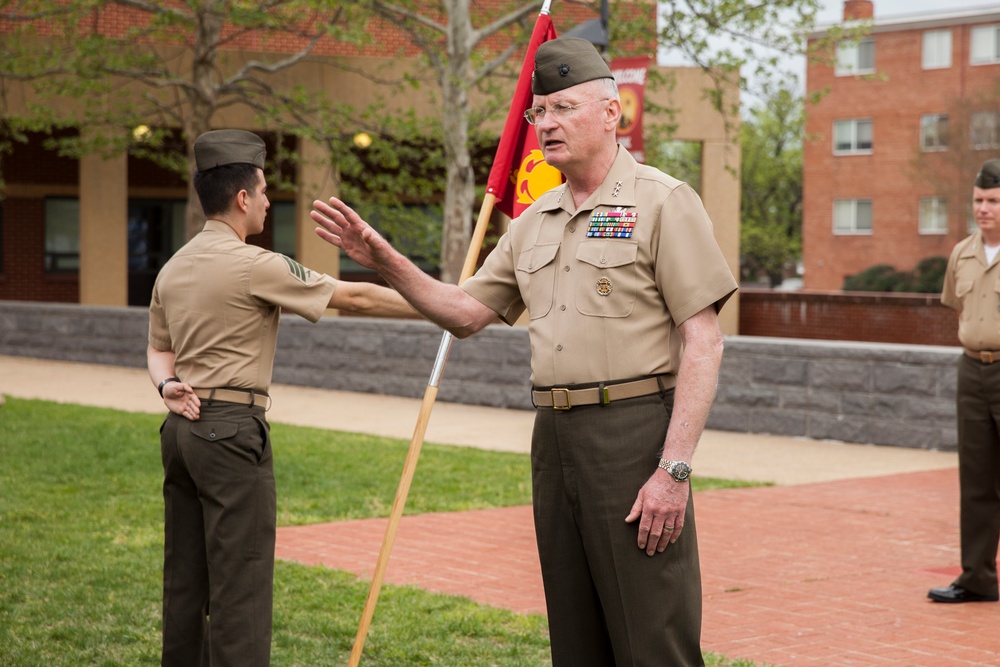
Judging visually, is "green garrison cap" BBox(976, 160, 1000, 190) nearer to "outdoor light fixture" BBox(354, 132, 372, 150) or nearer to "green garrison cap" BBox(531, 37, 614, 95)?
"green garrison cap" BBox(531, 37, 614, 95)

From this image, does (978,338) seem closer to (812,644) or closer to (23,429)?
(812,644)

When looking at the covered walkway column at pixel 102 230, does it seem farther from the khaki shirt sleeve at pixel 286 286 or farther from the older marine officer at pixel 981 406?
the khaki shirt sleeve at pixel 286 286

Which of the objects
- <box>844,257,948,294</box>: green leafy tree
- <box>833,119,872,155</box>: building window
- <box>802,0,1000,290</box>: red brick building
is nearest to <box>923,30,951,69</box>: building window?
<box>802,0,1000,290</box>: red brick building

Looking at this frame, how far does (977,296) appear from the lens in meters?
7.00

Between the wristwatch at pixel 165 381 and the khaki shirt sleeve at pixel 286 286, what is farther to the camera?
the wristwatch at pixel 165 381

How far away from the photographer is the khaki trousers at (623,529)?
3.67 metres

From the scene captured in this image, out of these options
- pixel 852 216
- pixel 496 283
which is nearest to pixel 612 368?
pixel 496 283

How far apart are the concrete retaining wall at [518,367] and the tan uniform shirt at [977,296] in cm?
545

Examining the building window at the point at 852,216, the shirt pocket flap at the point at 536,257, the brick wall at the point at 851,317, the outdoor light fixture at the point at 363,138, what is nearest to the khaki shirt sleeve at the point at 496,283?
the shirt pocket flap at the point at 536,257

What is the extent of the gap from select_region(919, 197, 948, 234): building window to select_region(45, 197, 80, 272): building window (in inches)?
1303

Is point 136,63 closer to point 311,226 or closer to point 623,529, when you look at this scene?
point 311,226

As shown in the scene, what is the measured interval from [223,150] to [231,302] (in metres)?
0.52

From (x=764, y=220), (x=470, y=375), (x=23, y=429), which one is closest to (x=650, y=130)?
(x=470, y=375)

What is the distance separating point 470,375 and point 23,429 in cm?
549
